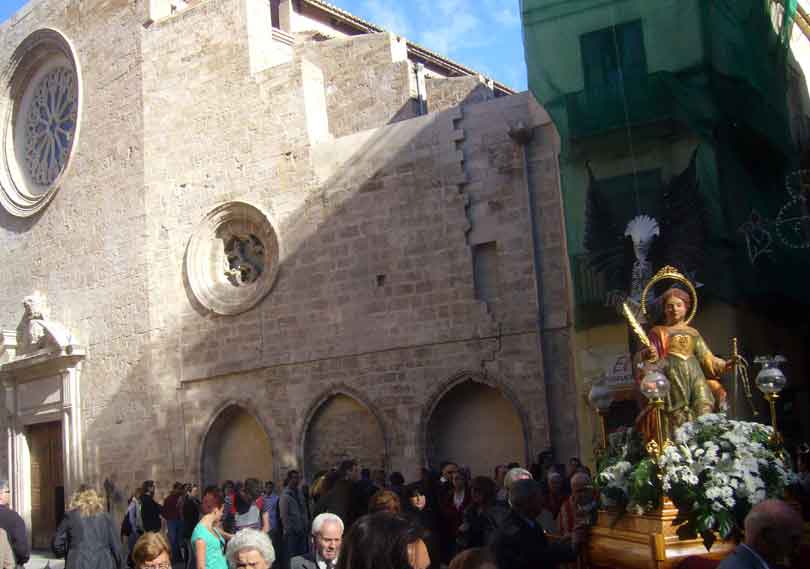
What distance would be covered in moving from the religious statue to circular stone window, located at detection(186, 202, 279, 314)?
32.0ft

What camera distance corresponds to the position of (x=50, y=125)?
20047mm

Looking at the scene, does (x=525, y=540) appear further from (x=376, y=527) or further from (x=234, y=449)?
(x=234, y=449)

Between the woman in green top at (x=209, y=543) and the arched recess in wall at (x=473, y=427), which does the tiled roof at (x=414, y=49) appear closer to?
the arched recess in wall at (x=473, y=427)

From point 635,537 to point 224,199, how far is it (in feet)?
38.0

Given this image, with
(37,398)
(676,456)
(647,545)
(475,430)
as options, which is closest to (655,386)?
(676,456)

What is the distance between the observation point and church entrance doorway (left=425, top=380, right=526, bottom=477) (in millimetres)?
13547

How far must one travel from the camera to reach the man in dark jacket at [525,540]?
194 inches

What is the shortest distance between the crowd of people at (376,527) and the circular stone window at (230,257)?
12.3 ft

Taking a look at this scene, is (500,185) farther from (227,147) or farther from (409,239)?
(227,147)

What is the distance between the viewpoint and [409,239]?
14.3 m

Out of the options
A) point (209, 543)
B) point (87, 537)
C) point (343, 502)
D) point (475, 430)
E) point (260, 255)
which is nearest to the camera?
point (209, 543)

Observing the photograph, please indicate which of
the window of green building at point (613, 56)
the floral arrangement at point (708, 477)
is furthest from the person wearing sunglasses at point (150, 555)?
the window of green building at point (613, 56)

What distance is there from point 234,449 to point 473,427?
4070 millimetres

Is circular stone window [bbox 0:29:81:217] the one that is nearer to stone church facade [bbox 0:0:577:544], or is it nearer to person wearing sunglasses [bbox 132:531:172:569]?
stone church facade [bbox 0:0:577:544]
